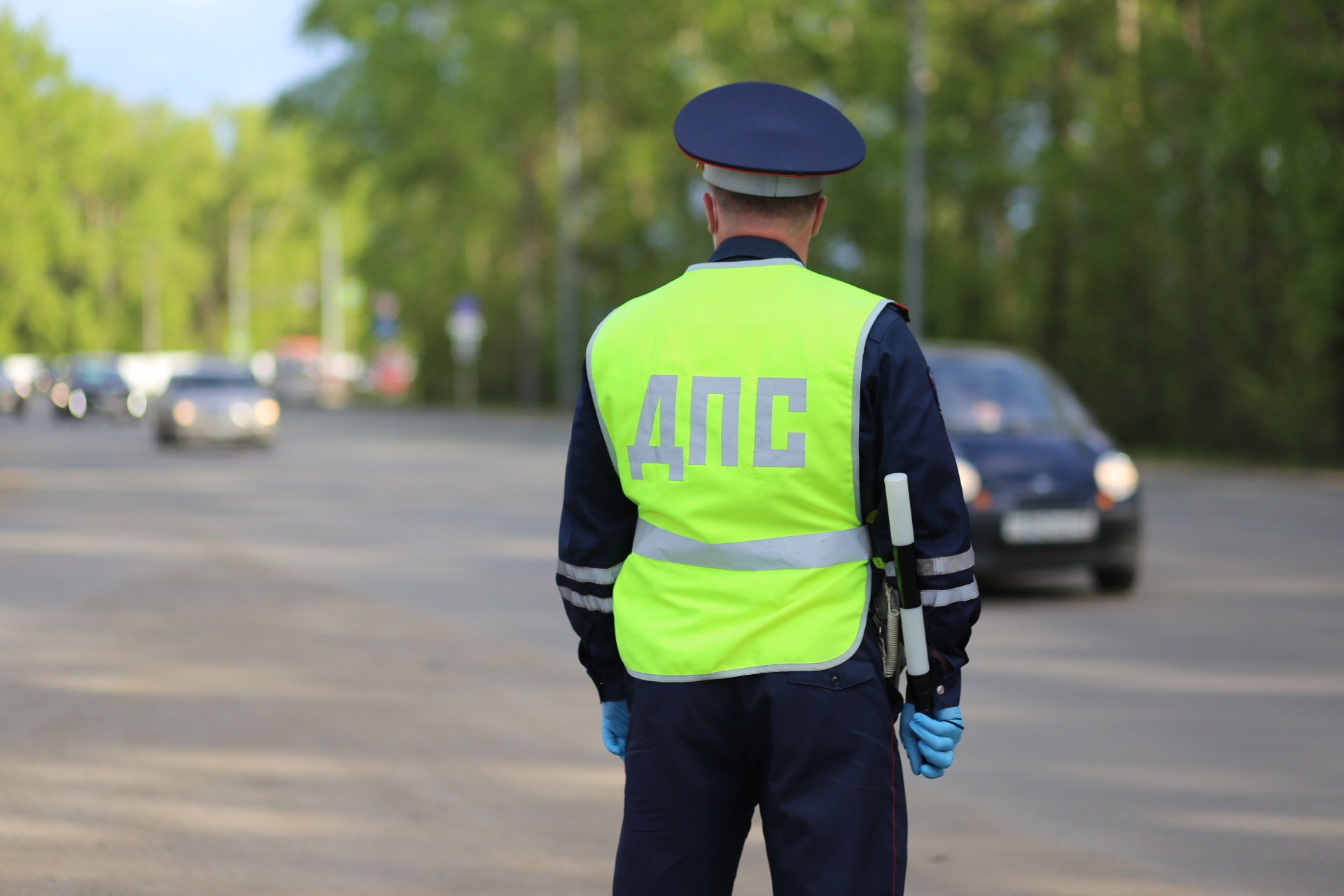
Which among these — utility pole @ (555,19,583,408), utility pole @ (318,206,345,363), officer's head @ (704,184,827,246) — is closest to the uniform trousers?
officer's head @ (704,184,827,246)

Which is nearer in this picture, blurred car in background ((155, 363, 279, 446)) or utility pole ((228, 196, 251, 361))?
blurred car in background ((155, 363, 279, 446))

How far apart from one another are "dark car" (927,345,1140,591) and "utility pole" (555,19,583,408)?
3664 centimetres

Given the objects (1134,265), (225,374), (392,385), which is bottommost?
(392,385)

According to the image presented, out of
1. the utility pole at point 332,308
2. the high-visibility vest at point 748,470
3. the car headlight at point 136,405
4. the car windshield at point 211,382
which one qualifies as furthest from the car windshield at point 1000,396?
the utility pole at point 332,308

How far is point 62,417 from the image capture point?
47.7m

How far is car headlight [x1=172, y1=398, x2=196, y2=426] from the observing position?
1188 inches

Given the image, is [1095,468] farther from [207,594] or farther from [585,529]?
[585,529]

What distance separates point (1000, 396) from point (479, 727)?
5.96m

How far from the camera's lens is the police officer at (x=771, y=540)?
2738 millimetres

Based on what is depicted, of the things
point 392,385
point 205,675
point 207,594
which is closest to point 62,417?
point 392,385

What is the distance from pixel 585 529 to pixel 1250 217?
2440 cm

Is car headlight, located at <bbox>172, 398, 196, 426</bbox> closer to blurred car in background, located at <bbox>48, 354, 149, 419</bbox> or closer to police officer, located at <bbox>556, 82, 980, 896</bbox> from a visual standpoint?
blurred car in background, located at <bbox>48, 354, 149, 419</bbox>

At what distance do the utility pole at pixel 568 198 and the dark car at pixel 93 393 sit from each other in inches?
468

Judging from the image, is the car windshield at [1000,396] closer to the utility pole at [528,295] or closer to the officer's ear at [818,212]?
the officer's ear at [818,212]
